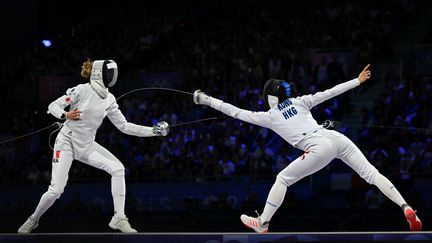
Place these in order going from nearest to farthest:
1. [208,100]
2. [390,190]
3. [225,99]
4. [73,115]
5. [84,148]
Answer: [390,190]
[73,115]
[84,148]
[208,100]
[225,99]

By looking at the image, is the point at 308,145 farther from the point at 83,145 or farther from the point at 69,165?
the point at 69,165

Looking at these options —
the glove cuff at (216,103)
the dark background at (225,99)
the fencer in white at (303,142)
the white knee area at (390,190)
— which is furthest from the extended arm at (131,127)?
the dark background at (225,99)

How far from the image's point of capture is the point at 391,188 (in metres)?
5.58

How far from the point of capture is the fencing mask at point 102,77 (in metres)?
6.06

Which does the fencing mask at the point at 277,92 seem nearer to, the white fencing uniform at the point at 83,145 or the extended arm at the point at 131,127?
the extended arm at the point at 131,127

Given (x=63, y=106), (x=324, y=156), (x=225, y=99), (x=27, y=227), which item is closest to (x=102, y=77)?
(x=63, y=106)

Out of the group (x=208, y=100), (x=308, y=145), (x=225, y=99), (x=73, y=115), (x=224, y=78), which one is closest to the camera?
(x=308, y=145)

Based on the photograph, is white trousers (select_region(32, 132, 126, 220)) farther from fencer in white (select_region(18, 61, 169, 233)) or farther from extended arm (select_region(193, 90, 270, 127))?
extended arm (select_region(193, 90, 270, 127))

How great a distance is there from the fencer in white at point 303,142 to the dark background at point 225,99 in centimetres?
315

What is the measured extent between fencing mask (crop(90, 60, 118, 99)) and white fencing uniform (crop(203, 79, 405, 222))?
124cm

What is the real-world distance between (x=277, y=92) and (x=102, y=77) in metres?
1.61

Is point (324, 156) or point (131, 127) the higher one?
point (131, 127)

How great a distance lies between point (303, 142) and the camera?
18.9ft

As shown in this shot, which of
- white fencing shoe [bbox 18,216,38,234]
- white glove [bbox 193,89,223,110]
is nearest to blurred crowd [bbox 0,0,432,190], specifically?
white glove [bbox 193,89,223,110]
